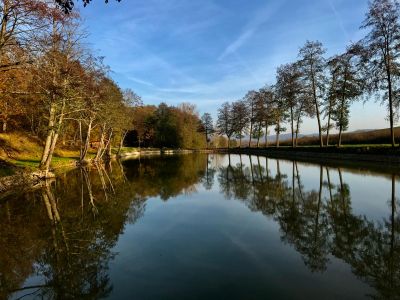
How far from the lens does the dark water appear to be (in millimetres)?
5719

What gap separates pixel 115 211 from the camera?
40.8 ft

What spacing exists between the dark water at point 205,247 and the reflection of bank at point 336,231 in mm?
26

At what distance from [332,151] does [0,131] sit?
35344 millimetres

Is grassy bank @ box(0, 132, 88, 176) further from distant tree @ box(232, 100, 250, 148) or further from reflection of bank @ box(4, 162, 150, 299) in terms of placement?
distant tree @ box(232, 100, 250, 148)

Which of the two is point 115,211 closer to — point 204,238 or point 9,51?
point 204,238

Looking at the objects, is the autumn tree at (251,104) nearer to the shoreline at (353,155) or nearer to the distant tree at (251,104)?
the distant tree at (251,104)

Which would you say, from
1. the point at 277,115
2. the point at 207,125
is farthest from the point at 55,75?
the point at 207,125

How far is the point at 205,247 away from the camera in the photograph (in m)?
7.96

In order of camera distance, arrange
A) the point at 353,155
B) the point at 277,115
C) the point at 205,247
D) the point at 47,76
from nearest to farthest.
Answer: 1. the point at 205,247
2. the point at 47,76
3. the point at 353,155
4. the point at 277,115

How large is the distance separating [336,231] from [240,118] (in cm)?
7651

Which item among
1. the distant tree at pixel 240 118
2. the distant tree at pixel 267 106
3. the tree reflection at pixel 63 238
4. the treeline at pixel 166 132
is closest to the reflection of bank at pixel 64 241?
the tree reflection at pixel 63 238

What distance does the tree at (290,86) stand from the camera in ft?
156

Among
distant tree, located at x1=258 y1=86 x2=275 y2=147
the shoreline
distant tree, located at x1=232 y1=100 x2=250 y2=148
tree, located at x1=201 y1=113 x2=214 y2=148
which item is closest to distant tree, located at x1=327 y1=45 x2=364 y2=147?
the shoreline

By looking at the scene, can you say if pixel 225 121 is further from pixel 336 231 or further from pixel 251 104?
pixel 336 231
